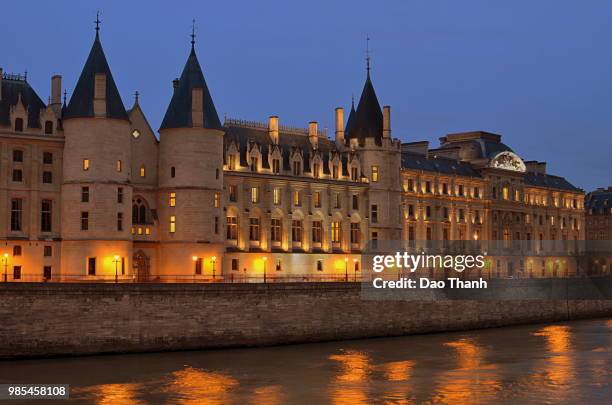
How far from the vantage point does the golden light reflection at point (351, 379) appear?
43.9 meters

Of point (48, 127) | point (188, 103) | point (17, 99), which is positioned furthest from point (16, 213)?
point (188, 103)

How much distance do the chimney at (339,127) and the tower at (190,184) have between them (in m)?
21.3

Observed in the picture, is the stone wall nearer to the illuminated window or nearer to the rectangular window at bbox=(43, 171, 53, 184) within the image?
the rectangular window at bbox=(43, 171, 53, 184)

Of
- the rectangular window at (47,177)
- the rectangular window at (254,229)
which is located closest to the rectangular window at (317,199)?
the rectangular window at (254,229)

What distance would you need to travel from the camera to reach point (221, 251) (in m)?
75.9

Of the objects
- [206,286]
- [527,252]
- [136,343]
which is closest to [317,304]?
[206,286]

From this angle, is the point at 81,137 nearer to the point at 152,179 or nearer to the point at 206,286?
the point at 152,179

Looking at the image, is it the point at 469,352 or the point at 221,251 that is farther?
the point at 221,251

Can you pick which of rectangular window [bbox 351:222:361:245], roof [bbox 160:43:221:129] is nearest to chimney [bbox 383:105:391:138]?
rectangular window [bbox 351:222:361:245]

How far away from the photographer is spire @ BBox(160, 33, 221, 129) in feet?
245

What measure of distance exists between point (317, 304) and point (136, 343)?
45.7ft

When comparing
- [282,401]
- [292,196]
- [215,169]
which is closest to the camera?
[282,401]

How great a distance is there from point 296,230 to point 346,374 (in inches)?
1465

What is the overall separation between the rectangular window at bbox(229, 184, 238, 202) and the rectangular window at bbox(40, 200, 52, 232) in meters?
17.3
